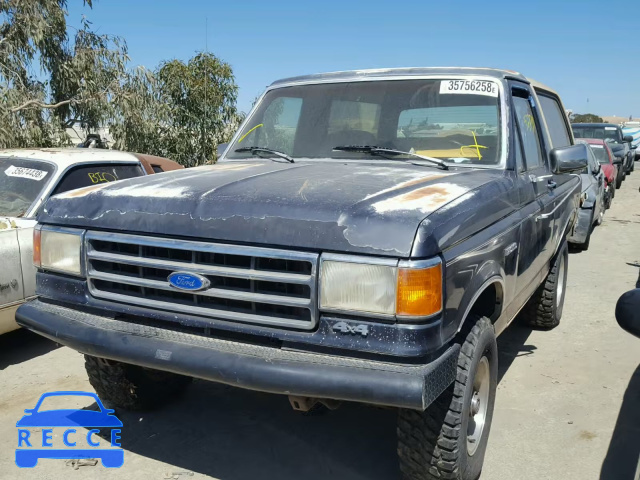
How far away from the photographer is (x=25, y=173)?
5.20 m

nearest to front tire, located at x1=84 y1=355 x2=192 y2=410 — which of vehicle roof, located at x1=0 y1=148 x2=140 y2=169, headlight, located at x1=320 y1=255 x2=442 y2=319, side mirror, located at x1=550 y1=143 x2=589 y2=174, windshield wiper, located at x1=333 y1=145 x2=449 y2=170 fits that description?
headlight, located at x1=320 y1=255 x2=442 y2=319

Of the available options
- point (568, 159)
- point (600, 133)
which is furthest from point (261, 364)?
point (600, 133)

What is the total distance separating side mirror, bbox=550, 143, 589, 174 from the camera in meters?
3.87

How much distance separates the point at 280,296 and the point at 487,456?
5.49 ft

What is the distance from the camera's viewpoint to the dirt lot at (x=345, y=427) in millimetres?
3195

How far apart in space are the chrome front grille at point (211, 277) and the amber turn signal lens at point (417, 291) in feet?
1.12

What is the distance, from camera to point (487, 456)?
3.34 metres

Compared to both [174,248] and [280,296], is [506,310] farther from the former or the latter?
[174,248]

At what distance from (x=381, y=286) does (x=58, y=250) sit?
1.68m

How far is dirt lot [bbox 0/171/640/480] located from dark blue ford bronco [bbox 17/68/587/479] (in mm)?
342

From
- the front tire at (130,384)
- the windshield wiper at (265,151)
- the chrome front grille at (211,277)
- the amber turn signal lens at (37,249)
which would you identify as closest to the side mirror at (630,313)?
the chrome front grille at (211,277)

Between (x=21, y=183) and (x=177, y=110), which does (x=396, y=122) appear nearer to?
(x=21, y=183)

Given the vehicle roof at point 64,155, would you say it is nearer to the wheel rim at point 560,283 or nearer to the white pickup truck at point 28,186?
the white pickup truck at point 28,186

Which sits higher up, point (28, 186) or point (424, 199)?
point (424, 199)
